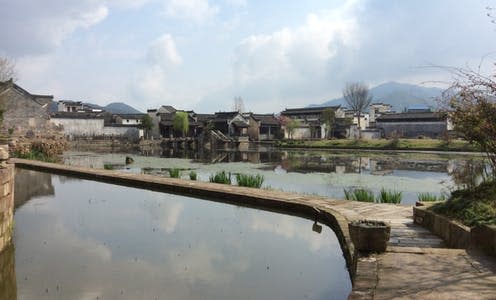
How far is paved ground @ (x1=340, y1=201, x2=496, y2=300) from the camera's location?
3854 millimetres

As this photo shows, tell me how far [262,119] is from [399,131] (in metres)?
21.6

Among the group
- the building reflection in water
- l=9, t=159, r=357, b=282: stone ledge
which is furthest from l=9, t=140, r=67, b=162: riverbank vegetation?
l=9, t=159, r=357, b=282: stone ledge

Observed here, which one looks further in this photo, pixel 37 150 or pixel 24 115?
pixel 24 115

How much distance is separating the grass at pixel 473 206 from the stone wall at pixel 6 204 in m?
7.09

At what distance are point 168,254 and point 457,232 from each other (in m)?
4.46

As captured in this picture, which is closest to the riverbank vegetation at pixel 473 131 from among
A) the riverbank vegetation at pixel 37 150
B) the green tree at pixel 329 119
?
the riverbank vegetation at pixel 37 150

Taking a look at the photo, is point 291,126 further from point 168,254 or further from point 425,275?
point 425,275

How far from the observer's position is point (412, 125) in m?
60.7

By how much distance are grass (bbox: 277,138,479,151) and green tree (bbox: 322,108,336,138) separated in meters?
9.17

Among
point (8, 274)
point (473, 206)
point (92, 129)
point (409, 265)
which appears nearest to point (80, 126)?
point (92, 129)

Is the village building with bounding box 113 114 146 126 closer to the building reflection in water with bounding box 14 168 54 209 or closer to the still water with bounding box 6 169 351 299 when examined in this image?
the building reflection in water with bounding box 14 168 54 209

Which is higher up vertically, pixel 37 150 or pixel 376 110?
pixel 376 110

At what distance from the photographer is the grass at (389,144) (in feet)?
141

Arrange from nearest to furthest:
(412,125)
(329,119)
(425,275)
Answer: (425,275)
(412,125)
(329,119)
